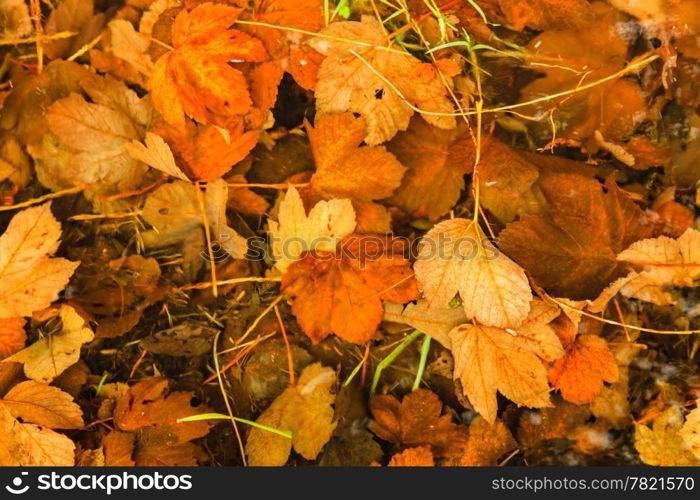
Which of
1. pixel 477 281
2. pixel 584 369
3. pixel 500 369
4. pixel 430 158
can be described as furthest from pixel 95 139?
pixel 584 369

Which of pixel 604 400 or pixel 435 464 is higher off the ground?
pixel 604 400

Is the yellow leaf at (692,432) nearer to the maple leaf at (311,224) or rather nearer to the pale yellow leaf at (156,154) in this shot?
the maple leaf at (311,224)

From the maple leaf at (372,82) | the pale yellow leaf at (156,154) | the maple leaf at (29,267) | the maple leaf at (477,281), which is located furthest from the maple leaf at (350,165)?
the maple leaf at (29,267)

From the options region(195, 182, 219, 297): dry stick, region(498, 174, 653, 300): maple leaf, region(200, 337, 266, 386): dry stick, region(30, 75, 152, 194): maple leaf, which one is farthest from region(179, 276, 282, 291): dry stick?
region(498, 174, 653, 300): maple leaf

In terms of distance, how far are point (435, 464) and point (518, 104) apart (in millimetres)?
684

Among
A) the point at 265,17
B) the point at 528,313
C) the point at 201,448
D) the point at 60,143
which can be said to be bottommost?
the point at 201,448

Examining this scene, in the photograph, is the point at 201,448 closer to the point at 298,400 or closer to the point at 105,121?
the point at 298,400

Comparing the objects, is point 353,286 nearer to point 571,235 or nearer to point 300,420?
point 300,420

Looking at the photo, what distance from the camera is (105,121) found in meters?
0.99

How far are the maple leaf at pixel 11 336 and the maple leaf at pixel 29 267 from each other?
0.02 m

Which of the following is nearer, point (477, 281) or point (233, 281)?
point (477, 281)

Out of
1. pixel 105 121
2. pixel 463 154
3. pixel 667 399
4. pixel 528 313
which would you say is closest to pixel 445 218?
pixel 463 154

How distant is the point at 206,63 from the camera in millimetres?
956

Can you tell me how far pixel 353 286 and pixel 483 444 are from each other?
0.39 meters
